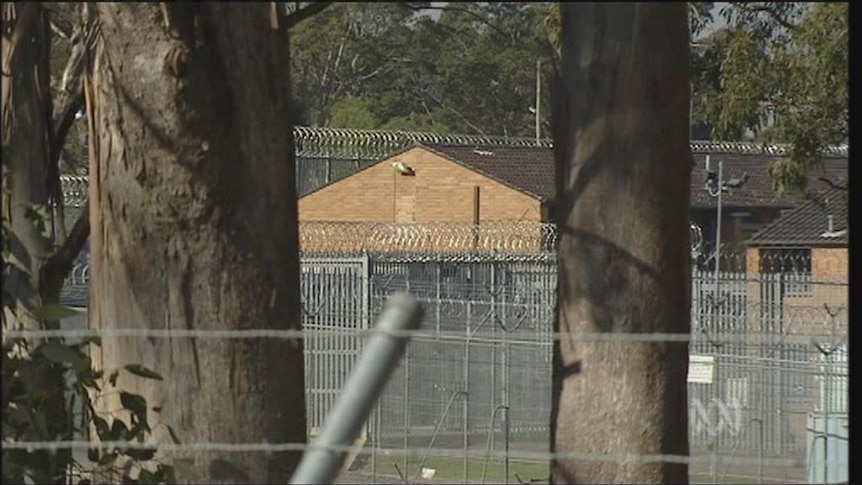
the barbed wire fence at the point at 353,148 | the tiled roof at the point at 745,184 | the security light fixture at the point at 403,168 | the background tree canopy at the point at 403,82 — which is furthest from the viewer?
the background tree canopy at the point at 403,82

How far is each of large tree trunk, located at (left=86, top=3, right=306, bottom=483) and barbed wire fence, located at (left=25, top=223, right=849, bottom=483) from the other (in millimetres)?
7044

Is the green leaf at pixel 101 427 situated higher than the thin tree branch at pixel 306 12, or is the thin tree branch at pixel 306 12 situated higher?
the thin tree branch at pixel 306 12

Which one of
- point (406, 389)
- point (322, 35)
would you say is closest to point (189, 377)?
point (406, 389)

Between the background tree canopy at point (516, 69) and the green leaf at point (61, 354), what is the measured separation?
1.55 m

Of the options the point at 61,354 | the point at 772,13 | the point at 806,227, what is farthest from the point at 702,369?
the point at 806,227

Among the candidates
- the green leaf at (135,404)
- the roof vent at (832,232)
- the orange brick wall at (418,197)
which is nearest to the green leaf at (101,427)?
the green leaf at (135,404)

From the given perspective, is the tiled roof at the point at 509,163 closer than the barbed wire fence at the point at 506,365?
No

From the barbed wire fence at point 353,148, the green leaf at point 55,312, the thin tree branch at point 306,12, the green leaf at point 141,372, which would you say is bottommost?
the green leaf at point 141,372

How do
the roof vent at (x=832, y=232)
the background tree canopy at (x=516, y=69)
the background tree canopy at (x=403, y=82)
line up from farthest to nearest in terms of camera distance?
the background tree canopy at (x=403, y=82) < the roof vent at (x=832, y=232) < the background tree canopy at (x=516, y=69)

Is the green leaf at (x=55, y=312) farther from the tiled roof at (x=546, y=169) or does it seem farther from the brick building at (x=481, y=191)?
the brick building at (x=481, y=191)

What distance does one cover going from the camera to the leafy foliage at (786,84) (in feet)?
57.6

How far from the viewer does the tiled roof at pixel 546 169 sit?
29641 millimetres

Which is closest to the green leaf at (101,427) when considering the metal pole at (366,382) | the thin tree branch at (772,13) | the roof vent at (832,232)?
the metal pole at (366,382)

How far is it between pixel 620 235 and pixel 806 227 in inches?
909
